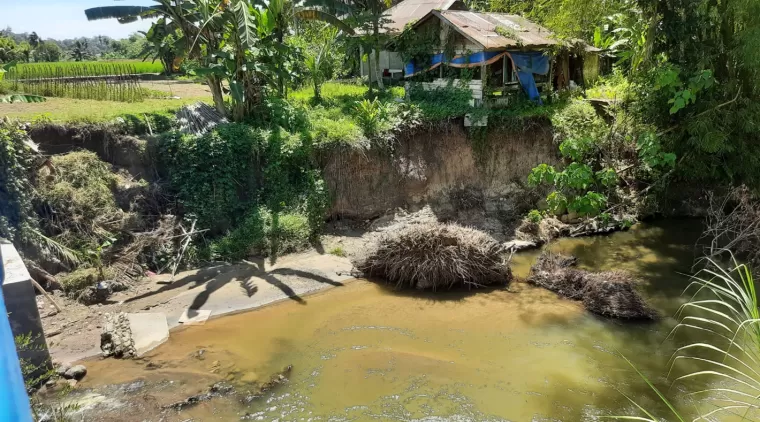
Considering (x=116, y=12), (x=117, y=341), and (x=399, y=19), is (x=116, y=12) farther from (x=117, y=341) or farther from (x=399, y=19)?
(x=399, y=19)

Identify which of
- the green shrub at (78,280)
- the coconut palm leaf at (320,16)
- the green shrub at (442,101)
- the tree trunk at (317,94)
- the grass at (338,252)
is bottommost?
the grass at (338,252)

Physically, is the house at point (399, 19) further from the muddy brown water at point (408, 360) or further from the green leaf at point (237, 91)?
the muddy brown water at point (408, 360)

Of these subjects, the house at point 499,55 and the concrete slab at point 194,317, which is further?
the house at point 499,55

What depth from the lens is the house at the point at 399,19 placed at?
20284 mm

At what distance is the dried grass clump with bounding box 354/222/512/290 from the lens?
12.1 meters

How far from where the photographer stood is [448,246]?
12203 mm

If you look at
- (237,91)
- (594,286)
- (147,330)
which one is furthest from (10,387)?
(237,91)

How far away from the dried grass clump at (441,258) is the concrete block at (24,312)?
7136 mm

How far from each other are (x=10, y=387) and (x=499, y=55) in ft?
53.5

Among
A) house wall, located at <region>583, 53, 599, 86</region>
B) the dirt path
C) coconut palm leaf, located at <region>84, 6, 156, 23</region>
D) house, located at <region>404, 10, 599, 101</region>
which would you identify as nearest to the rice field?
coconut palm leaf, located at <region>84, 6, 156, 23</region>

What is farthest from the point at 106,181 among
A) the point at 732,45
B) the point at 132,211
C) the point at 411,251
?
the point at 732,45

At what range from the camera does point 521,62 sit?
17734 mm

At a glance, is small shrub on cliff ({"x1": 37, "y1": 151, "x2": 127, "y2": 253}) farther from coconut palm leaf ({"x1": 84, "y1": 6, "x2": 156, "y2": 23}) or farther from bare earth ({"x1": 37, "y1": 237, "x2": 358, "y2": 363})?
coconut palm leaf ({"x1": 84, "y1": 6, "x2": 156, "y2": 23})

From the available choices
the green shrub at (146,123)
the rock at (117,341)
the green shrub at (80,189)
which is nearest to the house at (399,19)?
the green shrub at (146,123)
